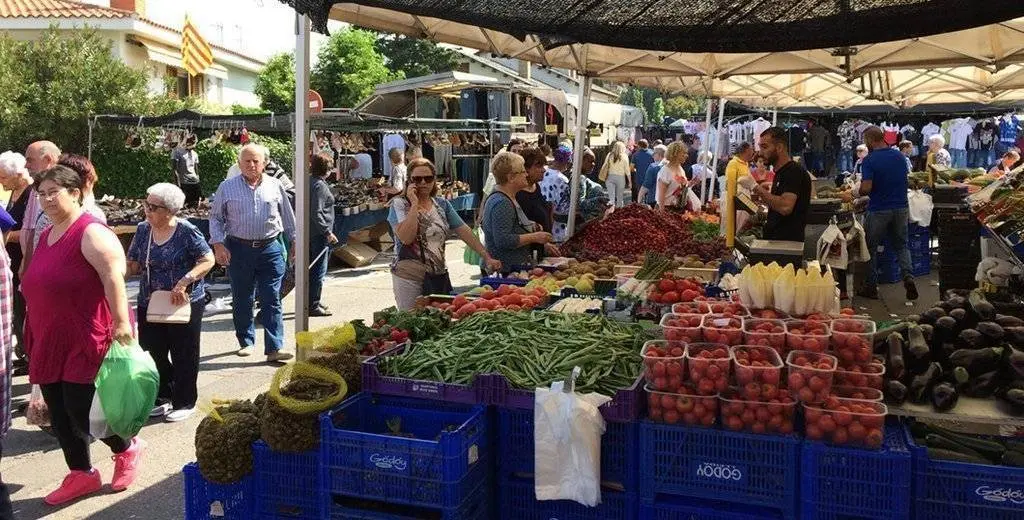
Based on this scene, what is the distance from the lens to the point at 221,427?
374 centimetres

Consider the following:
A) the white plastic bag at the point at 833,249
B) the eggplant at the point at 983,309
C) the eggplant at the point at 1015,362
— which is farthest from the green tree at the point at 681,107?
the eggplant at the point at 1015,362

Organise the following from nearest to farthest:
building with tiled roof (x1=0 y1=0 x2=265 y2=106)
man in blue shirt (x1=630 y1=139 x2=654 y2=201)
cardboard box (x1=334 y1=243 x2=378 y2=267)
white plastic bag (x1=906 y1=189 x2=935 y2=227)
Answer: white plastic bag (x1=906 y1=189 x2=935 y2=227) < cardboard box (x1=334 y1=243 x2=378 y2=267) < man in blue shirt (x1=630 y1=139 x2=654 y2=201) < building with tiled roof (x1=0 y1=0 x2=265 y2=106)

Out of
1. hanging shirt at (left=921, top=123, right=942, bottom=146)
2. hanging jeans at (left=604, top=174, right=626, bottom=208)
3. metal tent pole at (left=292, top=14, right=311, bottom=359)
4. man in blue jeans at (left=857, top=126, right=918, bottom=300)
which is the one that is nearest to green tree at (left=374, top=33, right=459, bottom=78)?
hanging shirt at (left=921, top=123, right=942, bottom=146)

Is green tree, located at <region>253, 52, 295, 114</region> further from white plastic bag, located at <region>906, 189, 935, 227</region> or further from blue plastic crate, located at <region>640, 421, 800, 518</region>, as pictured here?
blue plastic crate, located at <region>640, 421, 800, 518</region>

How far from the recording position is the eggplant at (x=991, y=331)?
12.3ft

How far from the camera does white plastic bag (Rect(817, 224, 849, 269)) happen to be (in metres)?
8.16

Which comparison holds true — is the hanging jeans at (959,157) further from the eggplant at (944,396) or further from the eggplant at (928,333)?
the eggplant at (944,396)

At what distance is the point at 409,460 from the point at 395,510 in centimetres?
30

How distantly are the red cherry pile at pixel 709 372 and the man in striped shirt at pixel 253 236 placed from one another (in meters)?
4.93

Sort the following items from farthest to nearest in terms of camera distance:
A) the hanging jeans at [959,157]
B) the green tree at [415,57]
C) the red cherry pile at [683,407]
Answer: the green tree at [415,57] → the hanging jeans at [959,157] → the red cherry pile at [683,407]

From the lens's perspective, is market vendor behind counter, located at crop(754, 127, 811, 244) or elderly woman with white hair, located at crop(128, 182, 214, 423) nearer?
elderly woman with white hair, located at crop(128, 182, 214, 423)

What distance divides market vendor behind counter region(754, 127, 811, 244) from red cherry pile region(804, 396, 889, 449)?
4.17 meters

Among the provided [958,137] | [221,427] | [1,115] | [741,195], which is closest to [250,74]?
[1,115]

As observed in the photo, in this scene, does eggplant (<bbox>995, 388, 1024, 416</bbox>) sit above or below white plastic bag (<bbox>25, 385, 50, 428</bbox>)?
above
